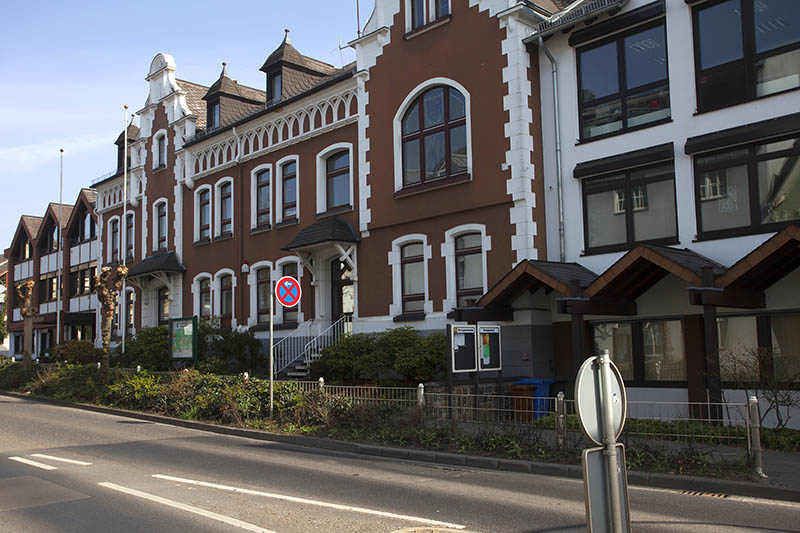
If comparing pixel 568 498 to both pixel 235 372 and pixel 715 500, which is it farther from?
pixel 235 372

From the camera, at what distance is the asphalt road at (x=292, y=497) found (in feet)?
23.8

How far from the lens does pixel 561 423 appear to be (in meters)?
11.2

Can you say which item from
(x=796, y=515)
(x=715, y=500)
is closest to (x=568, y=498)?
(x=715, y=500)

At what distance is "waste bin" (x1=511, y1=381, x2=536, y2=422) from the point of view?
1230cm

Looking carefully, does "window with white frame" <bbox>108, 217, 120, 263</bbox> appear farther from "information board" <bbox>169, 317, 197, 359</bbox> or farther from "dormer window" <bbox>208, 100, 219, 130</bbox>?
"information board" <bbox>169, 317, 197, 359</bbox>

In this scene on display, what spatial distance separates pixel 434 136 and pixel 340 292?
6400 mm

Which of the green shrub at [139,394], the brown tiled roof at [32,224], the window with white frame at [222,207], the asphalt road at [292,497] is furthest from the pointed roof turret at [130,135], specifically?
the asphalt road at [292,497]

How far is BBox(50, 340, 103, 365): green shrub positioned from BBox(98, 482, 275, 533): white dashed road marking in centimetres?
2142

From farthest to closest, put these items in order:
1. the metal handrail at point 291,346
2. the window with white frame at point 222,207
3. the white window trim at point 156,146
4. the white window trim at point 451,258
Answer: the white window trim at point 156,146 < the window with white frame at point 222,207 < the metal handrail at point 291,346 < the white window trim at point 451,258

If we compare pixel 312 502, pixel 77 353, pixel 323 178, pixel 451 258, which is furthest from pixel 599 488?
pixel 77 353

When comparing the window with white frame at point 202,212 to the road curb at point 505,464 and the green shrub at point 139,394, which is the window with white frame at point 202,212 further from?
the road curb at point 505,464

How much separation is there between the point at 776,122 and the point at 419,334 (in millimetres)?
9653

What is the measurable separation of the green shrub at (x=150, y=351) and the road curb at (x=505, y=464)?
30.0 feet

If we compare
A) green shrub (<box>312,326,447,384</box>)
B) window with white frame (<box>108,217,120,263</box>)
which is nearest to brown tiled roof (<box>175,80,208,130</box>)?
window with white frame (<box>108,217,120,263</box>)
